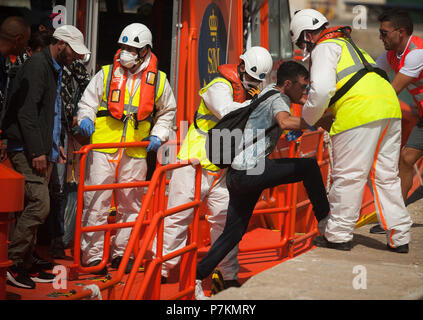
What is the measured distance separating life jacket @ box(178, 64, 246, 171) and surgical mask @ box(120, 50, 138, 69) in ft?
Result: 2.44

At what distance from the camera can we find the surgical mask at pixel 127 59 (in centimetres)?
605

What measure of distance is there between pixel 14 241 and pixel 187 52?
2481 millimetres

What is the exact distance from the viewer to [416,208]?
25.8 ft

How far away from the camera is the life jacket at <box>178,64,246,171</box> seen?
18.3ft

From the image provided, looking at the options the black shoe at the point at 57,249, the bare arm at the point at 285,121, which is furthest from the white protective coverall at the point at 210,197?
the black shoe at the point at 57,249

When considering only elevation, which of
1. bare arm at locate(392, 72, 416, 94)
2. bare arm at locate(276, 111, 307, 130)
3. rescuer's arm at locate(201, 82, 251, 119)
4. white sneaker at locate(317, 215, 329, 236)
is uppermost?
bare arm at locate(392, 72, 416, 94)

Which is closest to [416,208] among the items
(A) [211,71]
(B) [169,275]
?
(A) [211,71]

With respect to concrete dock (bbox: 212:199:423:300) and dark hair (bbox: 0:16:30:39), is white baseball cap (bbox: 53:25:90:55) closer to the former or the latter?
dark hair (bbox: 0:16:30:39)

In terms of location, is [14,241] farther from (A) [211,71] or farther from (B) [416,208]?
(B) [416,208]

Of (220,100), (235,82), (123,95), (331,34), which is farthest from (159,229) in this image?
(331,34)

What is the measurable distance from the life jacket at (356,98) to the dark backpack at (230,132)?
551 millimetres

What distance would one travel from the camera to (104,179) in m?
6.00

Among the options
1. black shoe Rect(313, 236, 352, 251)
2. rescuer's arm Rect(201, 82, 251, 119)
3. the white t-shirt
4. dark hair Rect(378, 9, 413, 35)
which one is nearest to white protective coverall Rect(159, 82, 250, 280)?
rescuer's arm Rect(201, 82, 251, 119)

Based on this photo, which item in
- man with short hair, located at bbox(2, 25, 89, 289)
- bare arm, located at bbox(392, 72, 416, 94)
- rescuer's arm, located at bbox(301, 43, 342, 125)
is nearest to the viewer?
rescuer's arm, located at bbox(301, 43, 342, 125)
